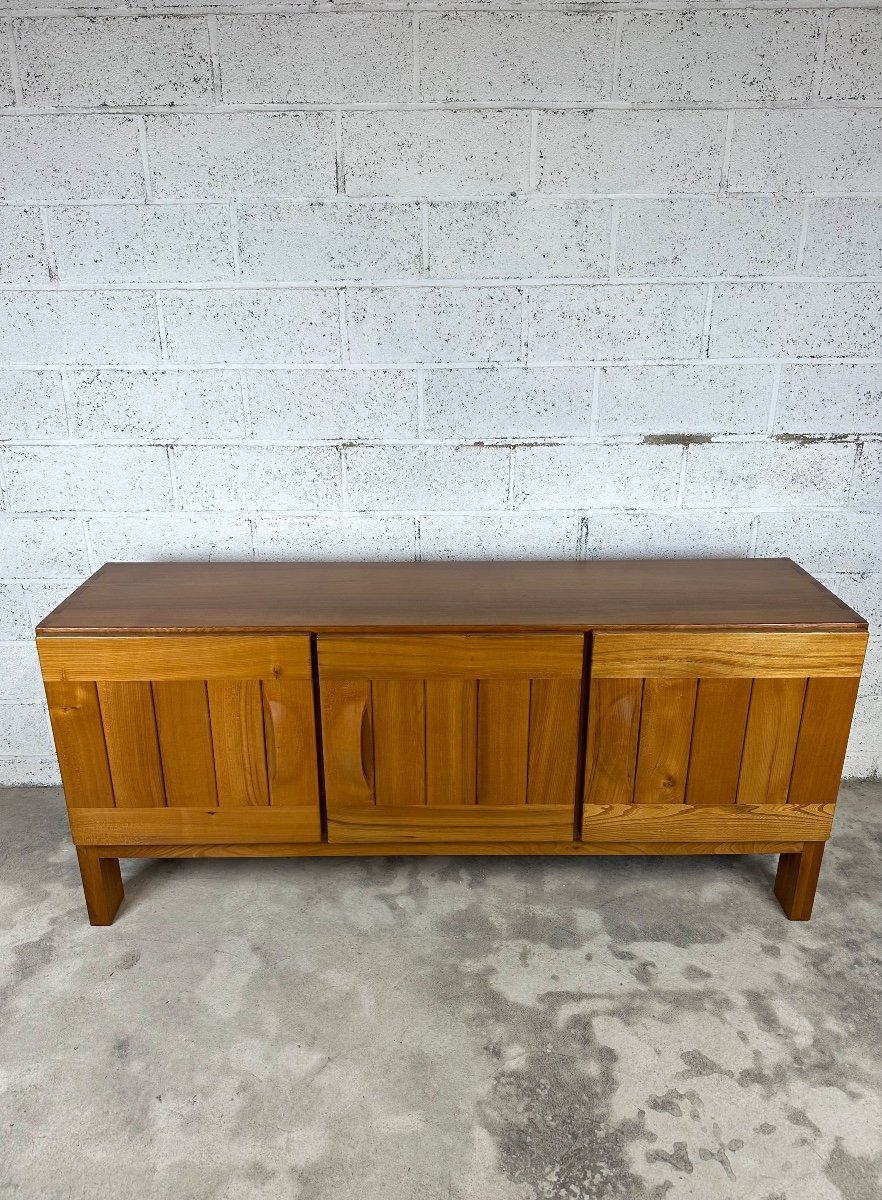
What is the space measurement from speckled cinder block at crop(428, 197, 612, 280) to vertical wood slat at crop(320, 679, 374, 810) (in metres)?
A: 1.06

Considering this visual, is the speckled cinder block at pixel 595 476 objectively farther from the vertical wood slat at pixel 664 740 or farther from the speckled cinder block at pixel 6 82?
the speckled cinder block at pixel 6 82

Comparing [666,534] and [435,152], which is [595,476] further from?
[435,152]

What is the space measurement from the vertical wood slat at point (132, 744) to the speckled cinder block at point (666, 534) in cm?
119

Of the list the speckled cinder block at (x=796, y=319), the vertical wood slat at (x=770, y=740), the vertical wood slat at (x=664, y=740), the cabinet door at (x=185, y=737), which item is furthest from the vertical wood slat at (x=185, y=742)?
the speckled cinder block at (x=796, y=319)

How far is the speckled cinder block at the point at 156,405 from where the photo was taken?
6.84ft

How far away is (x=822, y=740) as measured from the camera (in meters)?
1.76

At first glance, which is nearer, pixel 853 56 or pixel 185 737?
pixel 185 737

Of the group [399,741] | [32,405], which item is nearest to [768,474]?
[399,741]

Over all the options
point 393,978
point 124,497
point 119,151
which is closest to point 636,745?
point 393,978

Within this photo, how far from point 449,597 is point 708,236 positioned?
43.3 inches

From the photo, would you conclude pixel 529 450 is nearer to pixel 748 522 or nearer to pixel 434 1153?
pixel 748 522

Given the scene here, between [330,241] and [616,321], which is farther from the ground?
[330,241]

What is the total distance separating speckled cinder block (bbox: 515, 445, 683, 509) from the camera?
2143 mm

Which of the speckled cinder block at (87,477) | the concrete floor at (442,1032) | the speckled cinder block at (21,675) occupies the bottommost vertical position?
the concrete floor at (442,1032)
